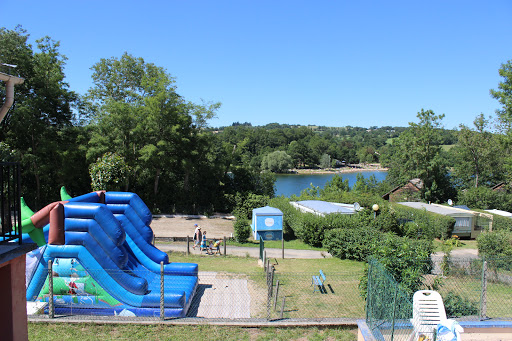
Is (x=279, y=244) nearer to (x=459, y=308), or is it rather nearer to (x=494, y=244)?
(x=494, y=244)

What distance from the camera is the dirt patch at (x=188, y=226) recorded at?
20828 mm

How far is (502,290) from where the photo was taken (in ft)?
35.3

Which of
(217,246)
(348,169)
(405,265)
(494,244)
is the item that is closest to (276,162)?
(348,169)

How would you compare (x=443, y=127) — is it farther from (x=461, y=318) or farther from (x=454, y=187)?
(x=461, y=318)

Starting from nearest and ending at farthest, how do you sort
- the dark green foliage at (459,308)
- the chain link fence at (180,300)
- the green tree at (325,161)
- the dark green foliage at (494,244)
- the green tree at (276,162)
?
the dark green foliage at (459,308) → the chain link fence at (180,300) → the dark green foliage at (494,244) → the green tree at (276,162) → the green tree at (325,161)

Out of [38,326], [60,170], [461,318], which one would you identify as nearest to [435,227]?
[461,318]

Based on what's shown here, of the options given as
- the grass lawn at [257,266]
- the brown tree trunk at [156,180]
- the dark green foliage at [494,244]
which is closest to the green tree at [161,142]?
the brown tree trunk at [156,180]

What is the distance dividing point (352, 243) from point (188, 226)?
34.8 ft

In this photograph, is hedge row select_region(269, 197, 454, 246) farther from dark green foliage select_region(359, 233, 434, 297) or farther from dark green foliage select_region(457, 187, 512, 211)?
dark green foliage select_region(457, 187, 512, 211)

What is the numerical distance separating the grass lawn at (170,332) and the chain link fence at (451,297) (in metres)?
1.09

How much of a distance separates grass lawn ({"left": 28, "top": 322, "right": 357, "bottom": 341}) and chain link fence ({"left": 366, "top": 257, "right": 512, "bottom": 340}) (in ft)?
3.58

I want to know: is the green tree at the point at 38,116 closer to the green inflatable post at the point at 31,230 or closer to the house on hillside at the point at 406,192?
the green inflatable post at the point at 31,230

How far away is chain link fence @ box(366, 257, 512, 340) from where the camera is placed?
693cm

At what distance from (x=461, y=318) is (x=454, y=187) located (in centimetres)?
3576
